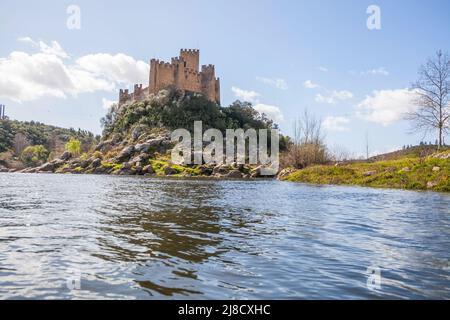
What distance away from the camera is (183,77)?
498ft

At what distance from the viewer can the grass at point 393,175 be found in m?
37.0

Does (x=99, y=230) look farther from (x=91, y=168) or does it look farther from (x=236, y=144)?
(x=236, y=144)

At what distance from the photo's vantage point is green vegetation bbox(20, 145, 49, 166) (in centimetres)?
15125

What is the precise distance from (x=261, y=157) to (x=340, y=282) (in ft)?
352

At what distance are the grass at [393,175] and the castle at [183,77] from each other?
102979 millimetres

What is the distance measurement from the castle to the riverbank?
104 meters

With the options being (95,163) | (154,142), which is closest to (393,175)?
(95,163)

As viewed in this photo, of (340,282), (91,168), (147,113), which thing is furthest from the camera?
(147,113)

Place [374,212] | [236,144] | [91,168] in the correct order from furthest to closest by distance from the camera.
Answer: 1. [236,144]
2. [91,168]
3. [374,212]

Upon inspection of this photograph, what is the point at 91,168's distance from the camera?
105625 millimetres

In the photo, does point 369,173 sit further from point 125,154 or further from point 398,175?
point 125,154

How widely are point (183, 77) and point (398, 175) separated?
120364 millimetres

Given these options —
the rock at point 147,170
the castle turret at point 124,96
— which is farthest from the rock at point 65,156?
the castle turret at point 124,96

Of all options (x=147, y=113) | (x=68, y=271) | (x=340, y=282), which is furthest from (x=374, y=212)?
(x=147, y=113)
